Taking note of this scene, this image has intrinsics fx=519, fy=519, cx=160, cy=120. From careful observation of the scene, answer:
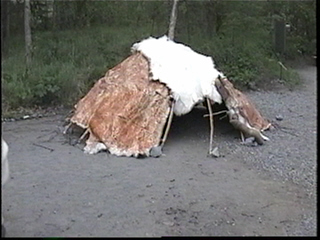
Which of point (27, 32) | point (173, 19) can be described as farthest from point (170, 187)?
point (173, 19)

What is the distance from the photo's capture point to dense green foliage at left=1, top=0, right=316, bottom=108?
8531 millimetres

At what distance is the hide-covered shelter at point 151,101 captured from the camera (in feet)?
20.2

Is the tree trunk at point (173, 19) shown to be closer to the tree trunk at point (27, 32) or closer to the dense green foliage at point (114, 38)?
the dense green foliage at point (114, 38)

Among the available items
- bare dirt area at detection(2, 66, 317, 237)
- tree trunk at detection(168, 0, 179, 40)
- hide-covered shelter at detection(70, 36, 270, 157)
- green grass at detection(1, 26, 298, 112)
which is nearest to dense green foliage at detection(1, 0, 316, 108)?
green grass at detection(1, 26, 298, 112)

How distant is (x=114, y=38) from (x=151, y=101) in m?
4.25

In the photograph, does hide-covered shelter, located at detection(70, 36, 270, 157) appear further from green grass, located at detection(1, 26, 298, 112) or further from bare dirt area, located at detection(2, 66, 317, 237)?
green grass, located at detection(1, 26, 298, 112)

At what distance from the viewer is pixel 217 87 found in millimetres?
6750

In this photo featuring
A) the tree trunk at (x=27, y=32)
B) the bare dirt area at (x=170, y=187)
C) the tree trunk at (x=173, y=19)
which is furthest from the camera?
the tree trunk at (x=173, y=19)

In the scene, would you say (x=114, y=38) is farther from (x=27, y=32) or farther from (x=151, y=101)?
(x=151, y=101)

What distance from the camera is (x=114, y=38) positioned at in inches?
406

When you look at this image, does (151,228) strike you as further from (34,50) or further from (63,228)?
(34,50)

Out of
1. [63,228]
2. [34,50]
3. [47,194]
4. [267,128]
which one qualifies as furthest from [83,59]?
[63,228]

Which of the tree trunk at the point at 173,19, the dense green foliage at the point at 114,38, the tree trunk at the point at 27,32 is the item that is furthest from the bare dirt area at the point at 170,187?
the tree trunk at the point at 173,19

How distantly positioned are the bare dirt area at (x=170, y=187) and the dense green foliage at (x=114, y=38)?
133 centimetres
